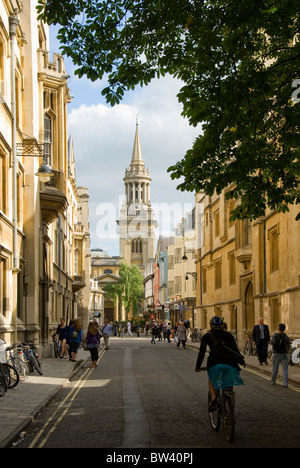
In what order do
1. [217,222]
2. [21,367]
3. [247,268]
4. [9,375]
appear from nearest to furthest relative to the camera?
[9,375] → [21,367] → [247,268] → [217,222]

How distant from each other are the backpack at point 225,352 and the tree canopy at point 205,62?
11.4 ft

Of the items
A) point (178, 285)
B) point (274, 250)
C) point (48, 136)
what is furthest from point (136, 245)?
point (48, 136)

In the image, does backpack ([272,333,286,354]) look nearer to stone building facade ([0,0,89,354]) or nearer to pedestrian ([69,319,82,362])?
stone building facade ([0,0,89,354])

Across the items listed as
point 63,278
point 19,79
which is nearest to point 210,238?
point 63,278

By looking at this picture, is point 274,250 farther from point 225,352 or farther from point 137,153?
point 137,153

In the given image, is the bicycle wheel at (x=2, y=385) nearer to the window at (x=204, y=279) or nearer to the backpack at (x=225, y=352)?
the backpack at (x=225, y=352)

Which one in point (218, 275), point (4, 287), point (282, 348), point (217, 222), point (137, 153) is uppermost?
point (137, 153)

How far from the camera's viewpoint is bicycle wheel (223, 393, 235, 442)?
28.6ft

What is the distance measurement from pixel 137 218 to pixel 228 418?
486 feet

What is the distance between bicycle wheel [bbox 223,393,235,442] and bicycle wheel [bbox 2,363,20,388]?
7.30 metres

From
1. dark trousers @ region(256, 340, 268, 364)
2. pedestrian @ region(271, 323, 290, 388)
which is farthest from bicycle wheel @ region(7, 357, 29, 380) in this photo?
dark trousers @ region(256, 340, 268, 364)

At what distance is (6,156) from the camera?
20.7 m

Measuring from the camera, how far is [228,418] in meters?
8.81
